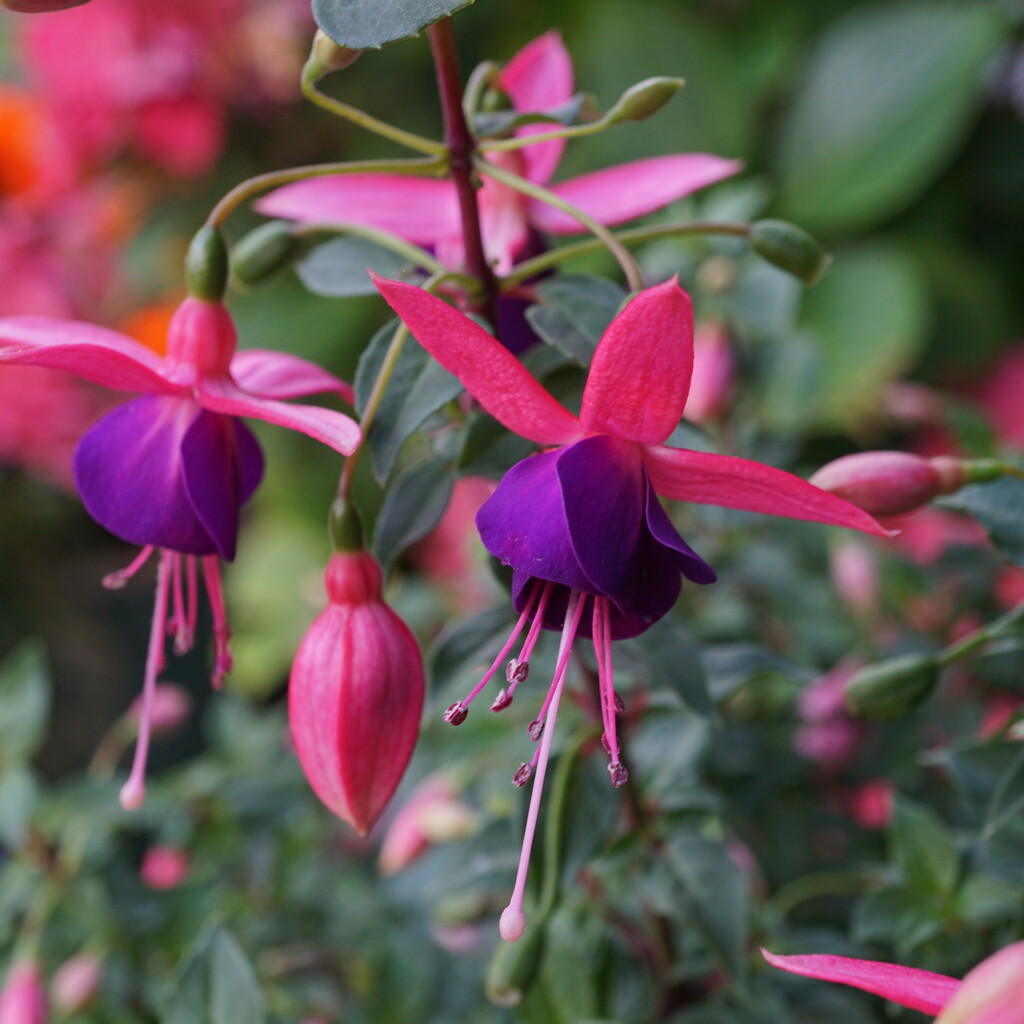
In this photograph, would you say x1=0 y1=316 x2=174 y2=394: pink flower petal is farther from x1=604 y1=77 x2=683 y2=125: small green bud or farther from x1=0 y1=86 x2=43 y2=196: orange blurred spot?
x1=0 y1=86 x2=43 y2=196: orange blurred spot

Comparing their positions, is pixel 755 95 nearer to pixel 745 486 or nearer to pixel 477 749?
pixel 477 749

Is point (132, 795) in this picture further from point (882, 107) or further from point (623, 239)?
point (882, 107)

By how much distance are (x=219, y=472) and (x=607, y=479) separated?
5.6 inches

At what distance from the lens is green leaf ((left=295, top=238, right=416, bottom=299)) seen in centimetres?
45

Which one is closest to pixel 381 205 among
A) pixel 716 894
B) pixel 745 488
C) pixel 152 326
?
pixel 745 488

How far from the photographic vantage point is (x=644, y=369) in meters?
0.31

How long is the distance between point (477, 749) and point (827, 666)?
31 centimetres

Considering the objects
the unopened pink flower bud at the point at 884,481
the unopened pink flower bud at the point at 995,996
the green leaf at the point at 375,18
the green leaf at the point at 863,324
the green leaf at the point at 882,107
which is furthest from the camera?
the green leaf at the point at 882,107

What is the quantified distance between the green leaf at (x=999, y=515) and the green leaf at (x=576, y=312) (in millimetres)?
167

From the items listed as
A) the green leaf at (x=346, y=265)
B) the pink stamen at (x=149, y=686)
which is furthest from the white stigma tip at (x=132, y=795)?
the green leaf at (x=346, y=265)

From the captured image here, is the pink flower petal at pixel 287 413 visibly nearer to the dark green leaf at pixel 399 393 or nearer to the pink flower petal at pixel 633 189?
the dark green leaf at pixel 399 393

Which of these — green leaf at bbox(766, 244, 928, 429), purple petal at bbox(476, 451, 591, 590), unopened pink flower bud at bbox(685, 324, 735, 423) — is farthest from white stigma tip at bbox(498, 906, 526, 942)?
green leaf at bbox(766, 244, 928, 429)

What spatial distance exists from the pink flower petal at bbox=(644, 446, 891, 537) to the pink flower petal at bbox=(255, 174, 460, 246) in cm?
20

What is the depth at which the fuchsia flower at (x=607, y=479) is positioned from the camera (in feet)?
0.98
